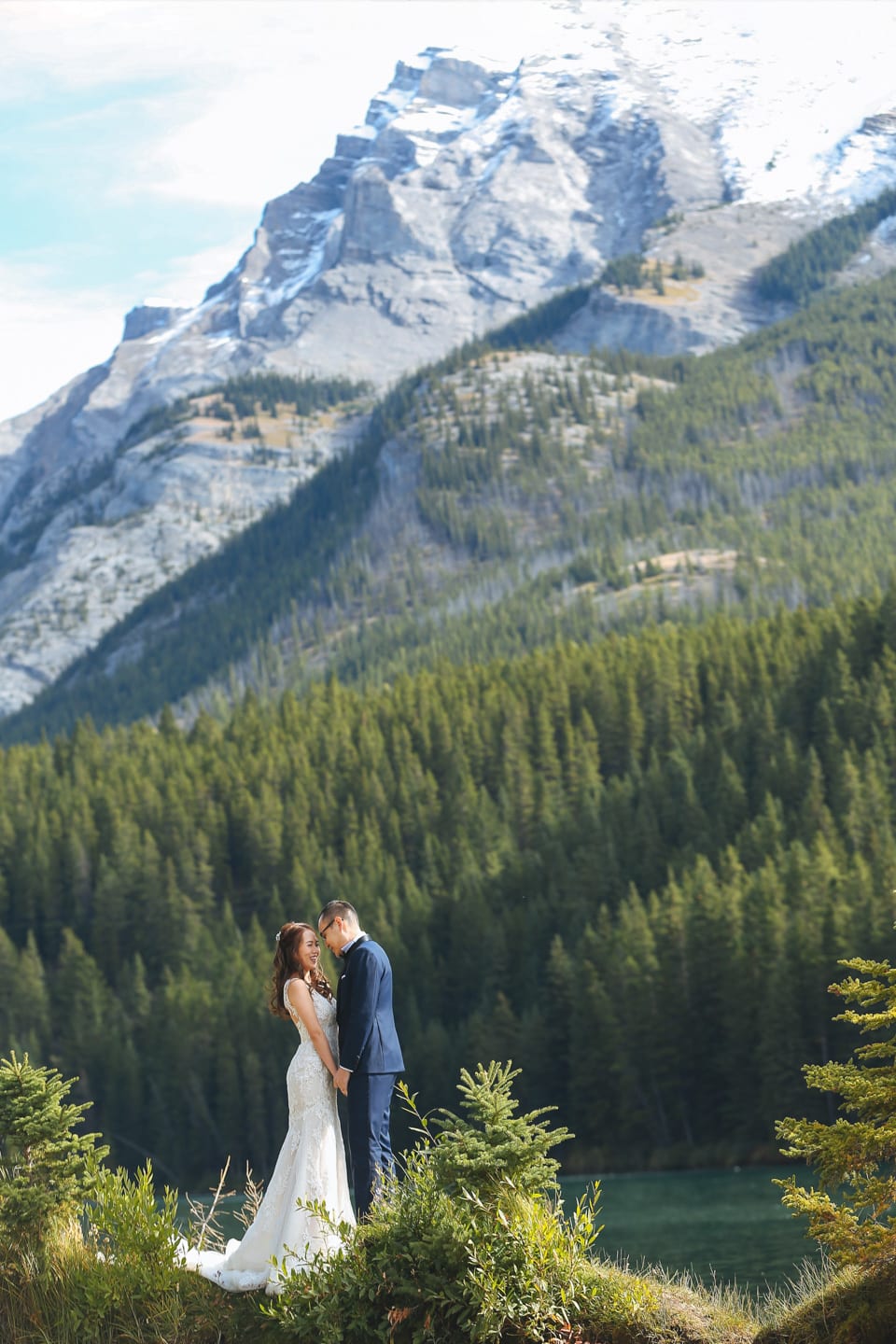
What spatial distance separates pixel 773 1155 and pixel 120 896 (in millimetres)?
78015

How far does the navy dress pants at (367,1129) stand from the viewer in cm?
1619

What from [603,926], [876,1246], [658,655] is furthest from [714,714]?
[876,1246]

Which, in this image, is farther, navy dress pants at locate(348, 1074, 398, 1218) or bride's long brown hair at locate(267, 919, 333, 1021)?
bride's long brown hair at locate(267, 919, 333, 1021)

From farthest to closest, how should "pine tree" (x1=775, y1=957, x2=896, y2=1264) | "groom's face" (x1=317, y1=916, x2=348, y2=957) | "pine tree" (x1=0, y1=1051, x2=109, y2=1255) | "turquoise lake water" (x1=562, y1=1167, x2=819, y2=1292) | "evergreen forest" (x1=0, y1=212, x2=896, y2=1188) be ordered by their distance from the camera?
"evergreen forest" (x1=0, y1=212, x2=896, y2=1188)
"turquoise lake water" (x1=562, y1=1167, x2=819, y2=1292)
"pine tree" (x1=0, y1=1051, x2=109, y2=1255)
"groom's face" (x1=317, y1=916, x2=348, y2=957)
"pine tree" (x1=775, y1=957, x2=896, y2=1264)

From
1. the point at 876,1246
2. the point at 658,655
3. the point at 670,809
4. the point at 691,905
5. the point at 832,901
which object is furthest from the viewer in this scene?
the point at 658,655

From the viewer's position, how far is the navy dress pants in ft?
53.1

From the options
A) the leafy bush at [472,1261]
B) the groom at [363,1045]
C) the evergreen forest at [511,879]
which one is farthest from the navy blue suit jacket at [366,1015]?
the evergreen forest at [511,879]

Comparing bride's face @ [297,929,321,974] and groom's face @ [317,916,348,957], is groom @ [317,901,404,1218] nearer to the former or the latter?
groom's face @ [317,916,348,957]

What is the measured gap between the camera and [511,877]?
129 metres

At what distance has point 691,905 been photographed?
100 meters

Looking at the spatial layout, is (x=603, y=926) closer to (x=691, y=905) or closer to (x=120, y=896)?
(x=691, y=905)

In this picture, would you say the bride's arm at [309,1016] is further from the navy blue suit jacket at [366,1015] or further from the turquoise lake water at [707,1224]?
the turquoise lake water at [707,1224]

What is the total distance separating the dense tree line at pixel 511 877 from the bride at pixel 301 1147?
214 ft

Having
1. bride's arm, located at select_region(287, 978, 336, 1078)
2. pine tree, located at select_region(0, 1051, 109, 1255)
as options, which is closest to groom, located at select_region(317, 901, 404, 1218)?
bride's arm, located at select_region(287, 978, 336, 1078)
